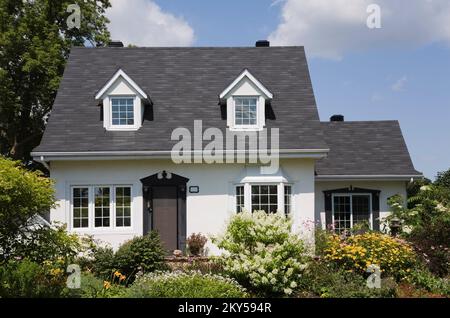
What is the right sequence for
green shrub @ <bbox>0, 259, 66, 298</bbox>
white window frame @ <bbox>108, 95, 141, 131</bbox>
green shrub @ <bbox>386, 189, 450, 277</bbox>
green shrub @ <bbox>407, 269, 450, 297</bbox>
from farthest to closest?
white window frame @ <bbox>108, 95, 141, 131</bbox>
green shrub @ <bbox>386, 189, 450, 277</bbox>
green shrub @ <bbox>407, 269, 450, 297</bbox>
green shrub @ <bbox>0, 259, 66, 298</bbox>

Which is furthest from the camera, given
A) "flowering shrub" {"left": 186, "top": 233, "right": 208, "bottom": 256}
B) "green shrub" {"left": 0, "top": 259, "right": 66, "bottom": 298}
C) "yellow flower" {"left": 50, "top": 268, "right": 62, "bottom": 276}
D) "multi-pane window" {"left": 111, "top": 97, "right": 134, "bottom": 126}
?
"multi-pane window" {"left": 111, "top": 97, "right": 134, "bottom": 126}

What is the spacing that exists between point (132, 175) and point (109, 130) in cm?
194

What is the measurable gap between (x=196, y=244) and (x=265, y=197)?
262 centimetres

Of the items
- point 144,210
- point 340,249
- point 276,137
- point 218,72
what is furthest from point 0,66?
point 340,249

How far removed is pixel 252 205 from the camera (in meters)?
17.5

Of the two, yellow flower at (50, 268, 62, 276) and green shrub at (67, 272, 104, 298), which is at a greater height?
yellow flower at (50, 268, 62, 276)

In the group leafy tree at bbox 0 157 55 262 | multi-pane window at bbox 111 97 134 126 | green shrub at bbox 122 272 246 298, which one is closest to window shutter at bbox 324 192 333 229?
multi-pane window at bbox 111 97 134 126

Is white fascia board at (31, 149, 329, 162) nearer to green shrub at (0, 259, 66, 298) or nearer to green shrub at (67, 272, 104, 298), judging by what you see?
green shrub at (67, 272, 104, 298)

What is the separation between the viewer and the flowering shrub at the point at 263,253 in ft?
41.3

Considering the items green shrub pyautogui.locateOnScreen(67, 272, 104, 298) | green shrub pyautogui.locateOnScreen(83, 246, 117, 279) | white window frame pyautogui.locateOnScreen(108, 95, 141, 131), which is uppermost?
white window frame pyautogui.locateOnScreen(108, 95, 141, 131)

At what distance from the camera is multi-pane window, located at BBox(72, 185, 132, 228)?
695 inches

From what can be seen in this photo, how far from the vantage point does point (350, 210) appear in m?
20.9

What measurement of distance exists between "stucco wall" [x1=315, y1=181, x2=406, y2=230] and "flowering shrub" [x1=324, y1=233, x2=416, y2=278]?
6.27 metres

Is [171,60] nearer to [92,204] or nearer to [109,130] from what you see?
[109,130]
